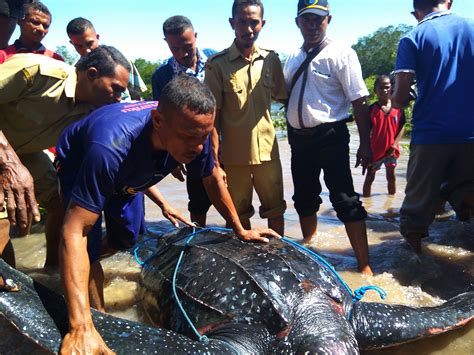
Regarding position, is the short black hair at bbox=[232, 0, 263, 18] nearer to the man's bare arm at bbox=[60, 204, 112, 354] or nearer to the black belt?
the black belt

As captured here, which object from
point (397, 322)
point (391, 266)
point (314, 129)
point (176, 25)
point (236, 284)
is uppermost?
point (176, 25)

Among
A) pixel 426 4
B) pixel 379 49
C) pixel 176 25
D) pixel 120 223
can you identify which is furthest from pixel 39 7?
pixel 379 49

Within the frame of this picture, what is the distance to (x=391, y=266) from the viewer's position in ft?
10.6

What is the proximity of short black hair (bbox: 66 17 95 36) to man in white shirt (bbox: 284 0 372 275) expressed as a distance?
85.9 inches

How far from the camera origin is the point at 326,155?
3.26 m

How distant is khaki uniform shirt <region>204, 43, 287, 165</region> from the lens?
11.0 ft

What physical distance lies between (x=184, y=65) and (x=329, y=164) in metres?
1.56

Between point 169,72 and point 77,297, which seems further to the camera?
point 169,72

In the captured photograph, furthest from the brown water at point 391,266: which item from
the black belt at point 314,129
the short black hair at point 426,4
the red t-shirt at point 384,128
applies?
the short black hair at point 426,4

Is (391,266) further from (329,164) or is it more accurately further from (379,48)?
(379,48)

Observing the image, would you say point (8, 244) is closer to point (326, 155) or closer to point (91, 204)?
point (91, 204)

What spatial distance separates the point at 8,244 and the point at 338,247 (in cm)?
254

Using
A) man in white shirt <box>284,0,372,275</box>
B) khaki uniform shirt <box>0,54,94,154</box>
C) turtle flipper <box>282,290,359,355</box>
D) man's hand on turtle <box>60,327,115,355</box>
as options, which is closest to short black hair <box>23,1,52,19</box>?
khaki uniform shirt <box>0,54,94,154</box>

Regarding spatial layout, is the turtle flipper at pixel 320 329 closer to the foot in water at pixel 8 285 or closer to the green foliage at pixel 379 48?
the foot in water at pixel 8 285
